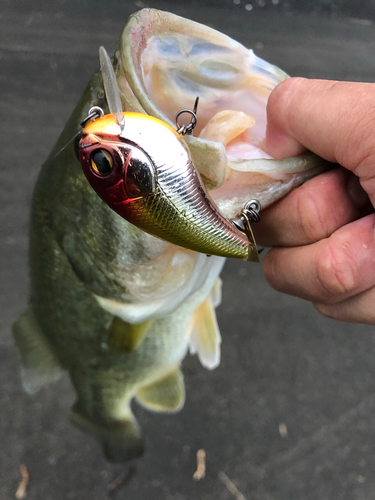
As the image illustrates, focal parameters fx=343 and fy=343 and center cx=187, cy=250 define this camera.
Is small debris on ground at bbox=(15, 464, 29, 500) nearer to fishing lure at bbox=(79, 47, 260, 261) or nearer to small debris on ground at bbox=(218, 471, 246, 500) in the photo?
small debris on ground at bbox=(218, 471, 246, 500)

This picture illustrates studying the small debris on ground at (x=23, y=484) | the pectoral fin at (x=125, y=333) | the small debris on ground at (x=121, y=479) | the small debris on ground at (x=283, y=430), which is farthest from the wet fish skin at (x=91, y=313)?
the small debris on ground at (x=283, y=430)

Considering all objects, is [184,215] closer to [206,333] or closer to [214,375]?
[206,333]

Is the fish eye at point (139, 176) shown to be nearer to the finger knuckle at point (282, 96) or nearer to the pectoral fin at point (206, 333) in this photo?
the finger knuckle at point (282, 96)

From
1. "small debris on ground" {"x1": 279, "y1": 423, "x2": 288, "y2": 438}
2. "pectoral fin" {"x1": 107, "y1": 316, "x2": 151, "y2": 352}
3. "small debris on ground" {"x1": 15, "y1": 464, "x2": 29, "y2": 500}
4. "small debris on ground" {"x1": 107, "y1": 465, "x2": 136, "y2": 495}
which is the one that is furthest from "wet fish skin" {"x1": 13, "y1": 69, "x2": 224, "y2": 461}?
"small debris on ground" {"x1": 279, "y1": 423, "x2": 288, "y2": 438}

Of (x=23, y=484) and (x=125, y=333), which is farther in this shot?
(x=23, y=484)

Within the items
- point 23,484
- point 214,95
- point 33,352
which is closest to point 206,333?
point 33,352
